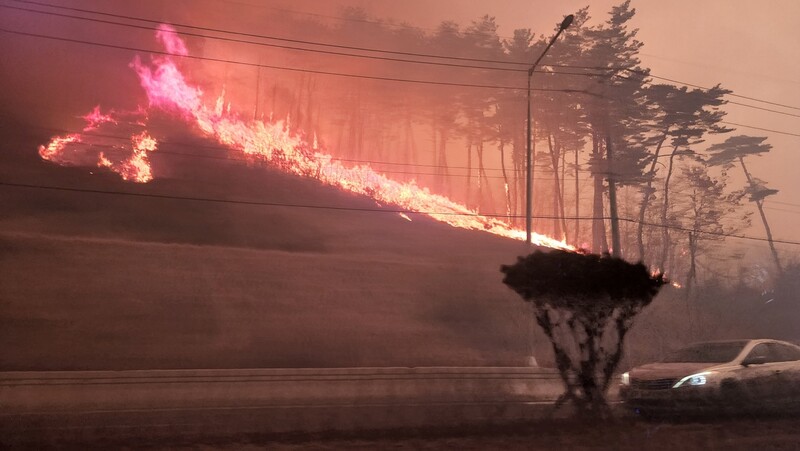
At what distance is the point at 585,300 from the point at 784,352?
355cm

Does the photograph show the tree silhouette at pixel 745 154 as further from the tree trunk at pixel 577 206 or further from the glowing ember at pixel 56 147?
the glowing ember at pixel 56 147

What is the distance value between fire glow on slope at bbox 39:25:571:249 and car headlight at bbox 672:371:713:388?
3352cm

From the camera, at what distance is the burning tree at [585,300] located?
923 centimetres

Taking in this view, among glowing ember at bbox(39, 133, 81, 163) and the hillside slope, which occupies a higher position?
glowing ember at bbox(39, 133, 81, 163)

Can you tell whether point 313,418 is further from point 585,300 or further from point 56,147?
point 56,147

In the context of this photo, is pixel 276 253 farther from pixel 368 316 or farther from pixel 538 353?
pixel 538 353

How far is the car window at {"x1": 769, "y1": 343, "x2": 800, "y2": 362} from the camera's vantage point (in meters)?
9.37

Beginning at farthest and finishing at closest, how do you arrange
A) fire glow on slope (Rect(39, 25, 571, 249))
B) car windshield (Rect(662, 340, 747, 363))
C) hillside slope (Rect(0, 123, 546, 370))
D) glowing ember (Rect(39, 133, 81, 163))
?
fire glow on slope (Rect(39, 25, 571, 249)) < glowing ember (Rect(39, 133, 81, 163)) < hillside slope (Rect(0, 123, 546, 370)) < car windshield (Rect(662, 340, 747, 363))

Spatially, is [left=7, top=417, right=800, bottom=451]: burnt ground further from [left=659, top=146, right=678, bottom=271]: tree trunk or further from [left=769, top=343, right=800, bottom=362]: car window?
[left=659, top=146, right=678, bottom=271]: tree trunk

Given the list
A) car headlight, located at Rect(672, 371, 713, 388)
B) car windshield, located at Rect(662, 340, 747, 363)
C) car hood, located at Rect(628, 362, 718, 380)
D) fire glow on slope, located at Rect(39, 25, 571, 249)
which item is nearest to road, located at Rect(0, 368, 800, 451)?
car headlight, located at Rect(672, 371, 713, 388)

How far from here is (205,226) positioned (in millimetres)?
34281

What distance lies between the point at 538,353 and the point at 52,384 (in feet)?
49.4

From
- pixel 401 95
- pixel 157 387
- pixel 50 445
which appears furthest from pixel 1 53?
pixel 50 445

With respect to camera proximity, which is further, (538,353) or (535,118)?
(535,118)
